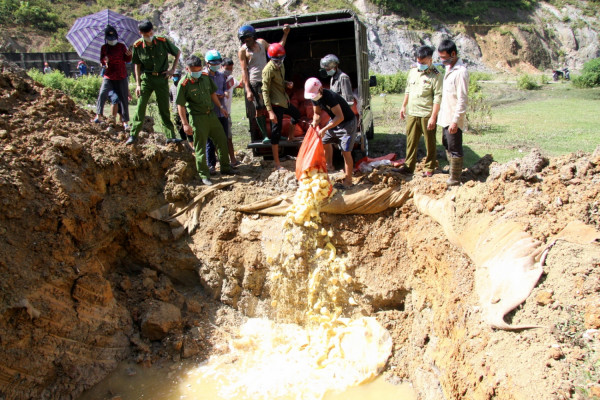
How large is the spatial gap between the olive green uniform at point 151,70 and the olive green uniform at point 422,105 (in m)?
3.13

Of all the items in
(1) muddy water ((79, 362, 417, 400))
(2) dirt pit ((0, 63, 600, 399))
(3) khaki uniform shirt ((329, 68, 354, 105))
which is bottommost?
(1) muddy water ((79, 362, 417, 400))

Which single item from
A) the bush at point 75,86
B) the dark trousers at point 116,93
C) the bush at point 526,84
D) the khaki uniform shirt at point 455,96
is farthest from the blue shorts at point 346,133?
the bush at point 526,84

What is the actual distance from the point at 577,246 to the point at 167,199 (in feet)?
14.3

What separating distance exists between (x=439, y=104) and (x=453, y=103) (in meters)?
0.31

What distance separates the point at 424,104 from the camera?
506 centimetres

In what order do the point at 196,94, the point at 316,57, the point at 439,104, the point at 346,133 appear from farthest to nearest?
the point at 316,57 < the point at 196,94 < the point at 346,133 < the point at 439,104

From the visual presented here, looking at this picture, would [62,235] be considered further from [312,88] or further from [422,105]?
[422,105]

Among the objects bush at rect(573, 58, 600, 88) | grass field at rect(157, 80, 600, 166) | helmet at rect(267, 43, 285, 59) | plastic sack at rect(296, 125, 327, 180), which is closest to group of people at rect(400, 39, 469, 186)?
plastic sack at rect(296, 125, 327, 180)

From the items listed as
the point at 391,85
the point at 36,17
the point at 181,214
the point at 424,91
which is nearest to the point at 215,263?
the point at 181,214

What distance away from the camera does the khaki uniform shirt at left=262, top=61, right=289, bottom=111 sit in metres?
5.44

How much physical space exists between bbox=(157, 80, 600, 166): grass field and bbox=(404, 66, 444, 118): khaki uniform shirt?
1946mm

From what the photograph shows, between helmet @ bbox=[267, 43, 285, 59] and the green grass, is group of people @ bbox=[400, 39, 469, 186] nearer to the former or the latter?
helmet @ bbox=[267, 43, 285, 59]

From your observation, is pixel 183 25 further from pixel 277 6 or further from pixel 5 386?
pixel 5 386

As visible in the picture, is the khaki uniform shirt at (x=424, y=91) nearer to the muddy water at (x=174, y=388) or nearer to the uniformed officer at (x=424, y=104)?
the uniformed officer at (x=424, y=104)
